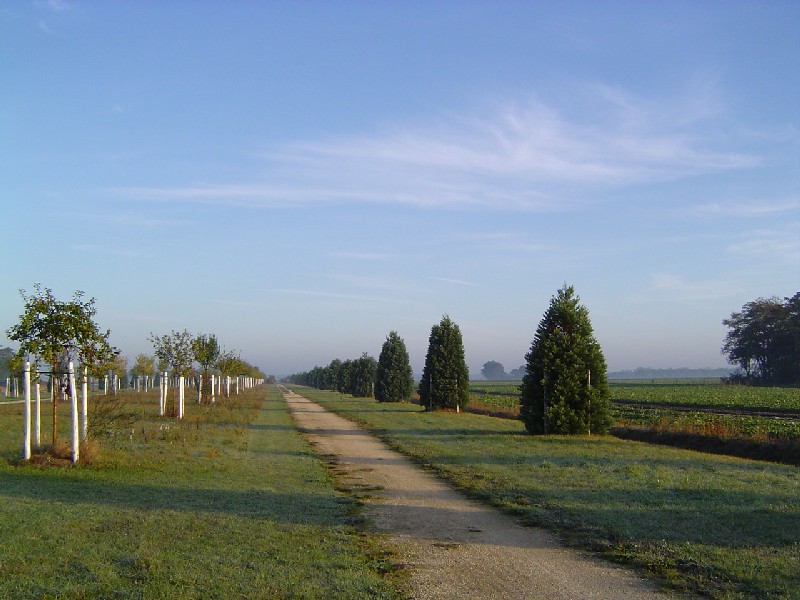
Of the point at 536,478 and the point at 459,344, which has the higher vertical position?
the point at 459,344

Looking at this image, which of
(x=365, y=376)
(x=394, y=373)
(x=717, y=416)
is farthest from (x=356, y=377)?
(x=717, y=416)

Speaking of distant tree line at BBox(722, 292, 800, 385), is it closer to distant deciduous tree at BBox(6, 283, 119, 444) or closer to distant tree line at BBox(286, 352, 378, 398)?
distant tree line at BBox(286, 352, 378, 398)

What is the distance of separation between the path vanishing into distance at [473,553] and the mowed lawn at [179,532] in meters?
0.46

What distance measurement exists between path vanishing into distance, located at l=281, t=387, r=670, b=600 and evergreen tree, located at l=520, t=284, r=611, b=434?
9.31m

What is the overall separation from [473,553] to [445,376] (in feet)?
97.6

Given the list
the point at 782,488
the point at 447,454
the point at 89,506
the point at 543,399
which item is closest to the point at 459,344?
the point at 543,399

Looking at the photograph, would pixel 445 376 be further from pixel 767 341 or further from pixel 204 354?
pixel 767 341

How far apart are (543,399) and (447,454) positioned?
5994 mm

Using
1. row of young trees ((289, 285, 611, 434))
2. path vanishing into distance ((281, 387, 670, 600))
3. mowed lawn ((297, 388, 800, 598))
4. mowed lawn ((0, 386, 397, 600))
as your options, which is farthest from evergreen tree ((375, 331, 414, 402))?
path vanishing into distance ((281, 387, 670, 600))

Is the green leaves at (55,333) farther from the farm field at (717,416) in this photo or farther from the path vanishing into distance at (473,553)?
the farm field at (717,416)

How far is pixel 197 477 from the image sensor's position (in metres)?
12.8

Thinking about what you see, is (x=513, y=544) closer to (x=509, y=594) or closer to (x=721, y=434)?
(x=509, y=594)

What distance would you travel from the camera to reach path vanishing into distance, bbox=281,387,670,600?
20.5 feet

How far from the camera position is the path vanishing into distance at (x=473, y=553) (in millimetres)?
6246
